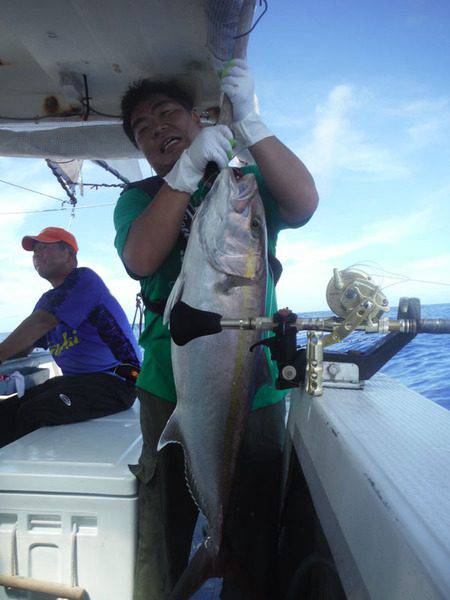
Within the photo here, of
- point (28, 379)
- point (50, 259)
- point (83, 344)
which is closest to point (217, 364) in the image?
point (83, 344)

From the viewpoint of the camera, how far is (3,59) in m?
2.95

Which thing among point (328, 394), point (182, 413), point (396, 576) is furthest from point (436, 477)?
point (182, 413)

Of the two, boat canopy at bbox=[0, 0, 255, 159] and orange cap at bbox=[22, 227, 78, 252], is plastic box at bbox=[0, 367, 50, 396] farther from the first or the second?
boat canopy at bbox=[0, 0, 255, 159]

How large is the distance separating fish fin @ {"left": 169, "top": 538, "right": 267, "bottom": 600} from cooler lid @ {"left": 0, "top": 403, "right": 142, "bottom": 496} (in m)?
0.39

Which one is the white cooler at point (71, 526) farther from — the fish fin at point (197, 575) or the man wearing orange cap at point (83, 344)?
the man wearing orange cap at point (83, 344)

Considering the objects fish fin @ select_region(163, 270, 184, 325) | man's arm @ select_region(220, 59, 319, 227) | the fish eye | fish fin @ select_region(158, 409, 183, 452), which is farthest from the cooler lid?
man's arm @ select_region(220, 59, 319, 227)

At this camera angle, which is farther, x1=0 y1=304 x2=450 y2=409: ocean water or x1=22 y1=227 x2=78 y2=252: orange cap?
x1=0 y1=304 x2=450 y2=409: ocean water

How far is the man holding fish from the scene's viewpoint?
64.4 inches

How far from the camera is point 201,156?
5.17ft

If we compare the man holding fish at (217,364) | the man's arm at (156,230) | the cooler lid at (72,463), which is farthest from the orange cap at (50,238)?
the man's arm at (156,230)

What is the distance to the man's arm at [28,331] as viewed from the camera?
3.41 metres

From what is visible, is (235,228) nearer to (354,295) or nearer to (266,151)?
(266,151)

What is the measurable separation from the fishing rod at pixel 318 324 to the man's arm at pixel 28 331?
7.44ft

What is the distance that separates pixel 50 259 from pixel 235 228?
2.79m
